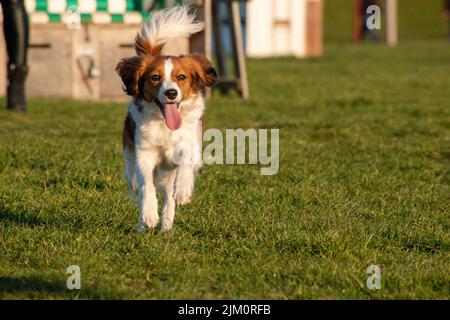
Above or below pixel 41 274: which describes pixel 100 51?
above

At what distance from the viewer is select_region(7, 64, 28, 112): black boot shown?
9695 millimetres

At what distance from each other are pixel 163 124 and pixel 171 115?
0.10 meters

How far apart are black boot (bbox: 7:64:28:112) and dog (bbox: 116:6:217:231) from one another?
13.2 feet

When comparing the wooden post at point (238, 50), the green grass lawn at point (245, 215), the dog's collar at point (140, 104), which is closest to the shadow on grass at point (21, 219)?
the green grass lawn at point (245, 215)

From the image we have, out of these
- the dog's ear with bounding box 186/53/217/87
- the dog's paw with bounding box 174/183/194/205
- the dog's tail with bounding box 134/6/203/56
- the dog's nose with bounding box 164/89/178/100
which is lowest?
the dog's paw with bounding box 174/183/194/205

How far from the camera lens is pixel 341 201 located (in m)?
6.42

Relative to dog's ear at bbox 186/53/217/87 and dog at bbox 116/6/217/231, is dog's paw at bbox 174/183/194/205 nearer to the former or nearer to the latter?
dog at bbox 116/6/217/231

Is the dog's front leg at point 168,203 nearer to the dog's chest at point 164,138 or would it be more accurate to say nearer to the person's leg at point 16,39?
the dog's chest at point 164,138

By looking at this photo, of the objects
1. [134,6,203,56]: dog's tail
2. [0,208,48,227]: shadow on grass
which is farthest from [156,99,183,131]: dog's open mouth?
[0,208,48,227]: shadow on grass

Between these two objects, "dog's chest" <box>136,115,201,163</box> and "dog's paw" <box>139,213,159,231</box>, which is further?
"dog's chest" <box>136,115,201,163</box>

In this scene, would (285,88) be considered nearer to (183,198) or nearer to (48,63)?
(48,63)

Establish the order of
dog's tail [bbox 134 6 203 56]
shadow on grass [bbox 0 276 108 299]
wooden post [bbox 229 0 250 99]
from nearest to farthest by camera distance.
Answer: shadow on grass [bbox 0 276 108 299]
dog's tail [bbox 134 6 203 56]
wooden post [bbox 229 0 250 99]
